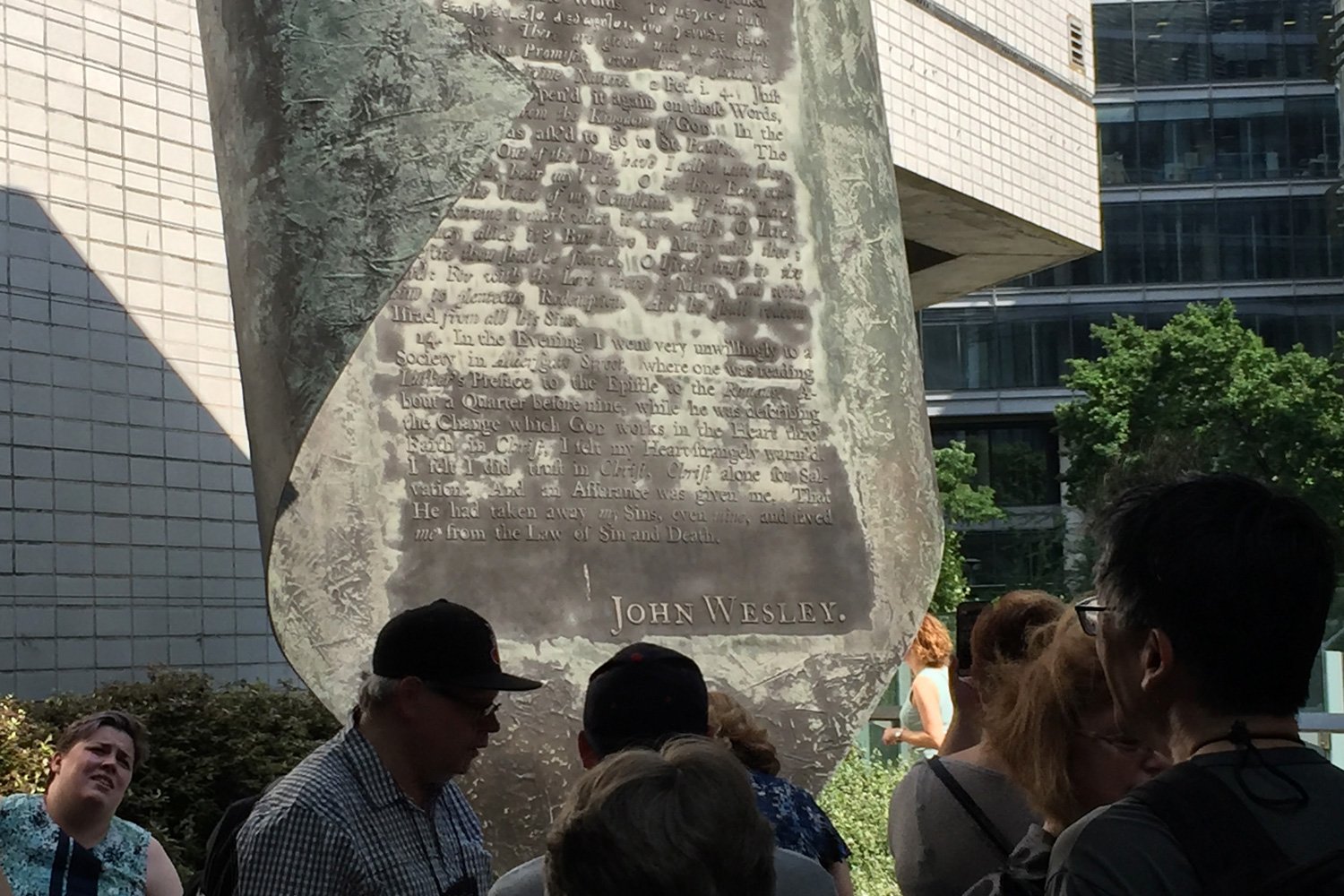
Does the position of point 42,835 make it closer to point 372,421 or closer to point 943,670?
point 372,421

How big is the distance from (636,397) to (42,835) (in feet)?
9.05

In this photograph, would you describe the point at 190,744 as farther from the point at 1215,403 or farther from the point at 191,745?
the point at 1215,403

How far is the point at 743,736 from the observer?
4258 millimetres

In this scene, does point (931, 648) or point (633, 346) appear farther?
point (931, 648)

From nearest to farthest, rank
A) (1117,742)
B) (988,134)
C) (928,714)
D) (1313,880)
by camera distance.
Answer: (1313,880)
(1117,742)
(928,714)
(988,134)

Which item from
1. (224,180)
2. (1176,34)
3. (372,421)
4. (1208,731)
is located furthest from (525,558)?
(1176,34)

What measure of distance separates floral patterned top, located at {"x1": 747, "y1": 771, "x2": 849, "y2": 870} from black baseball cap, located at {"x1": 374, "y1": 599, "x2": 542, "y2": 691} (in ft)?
1.99

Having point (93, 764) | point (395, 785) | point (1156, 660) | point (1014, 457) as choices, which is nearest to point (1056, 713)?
point (1156, 660)

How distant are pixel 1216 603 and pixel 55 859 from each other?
4.48 metres

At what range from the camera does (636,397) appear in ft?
24.2

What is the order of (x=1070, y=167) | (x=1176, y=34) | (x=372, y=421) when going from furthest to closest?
(x=1176, y=34)
(x=1070, y=167)
(x=372, y=421)

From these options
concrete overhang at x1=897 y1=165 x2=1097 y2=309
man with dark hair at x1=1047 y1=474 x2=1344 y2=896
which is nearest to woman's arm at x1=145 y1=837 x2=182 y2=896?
man with dark hair at x1=1047 y1=474 x2=1344 y2=896

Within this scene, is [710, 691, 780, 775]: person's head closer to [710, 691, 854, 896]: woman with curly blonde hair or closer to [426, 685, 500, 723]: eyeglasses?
[710, 691, 854, 896]: woman with curly blonde hair

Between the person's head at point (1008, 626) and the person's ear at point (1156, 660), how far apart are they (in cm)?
155
